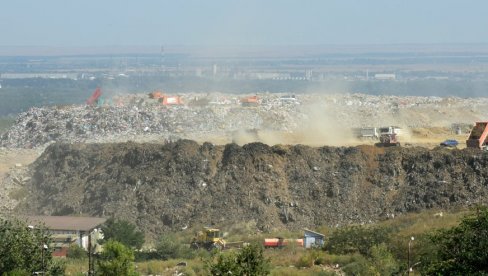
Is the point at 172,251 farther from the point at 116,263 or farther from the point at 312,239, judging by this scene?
the point at 116,263

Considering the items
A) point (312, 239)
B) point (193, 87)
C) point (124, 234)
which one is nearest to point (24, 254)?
point (124, 234)

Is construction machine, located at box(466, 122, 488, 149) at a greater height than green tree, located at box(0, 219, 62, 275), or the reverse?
construction machine, located at box(466, 122, 488, 149)

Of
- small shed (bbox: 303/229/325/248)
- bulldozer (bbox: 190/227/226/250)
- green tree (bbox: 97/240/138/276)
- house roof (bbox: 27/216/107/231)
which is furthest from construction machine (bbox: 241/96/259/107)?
green tree (bbox: 97/240/138/276)

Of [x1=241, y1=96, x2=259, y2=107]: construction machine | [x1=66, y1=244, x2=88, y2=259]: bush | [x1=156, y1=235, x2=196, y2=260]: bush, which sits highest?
[x1=241, y1=96, x2=259, y2=107]: construction machine

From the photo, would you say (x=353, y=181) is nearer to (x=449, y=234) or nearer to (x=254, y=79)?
(x=449, y=234)

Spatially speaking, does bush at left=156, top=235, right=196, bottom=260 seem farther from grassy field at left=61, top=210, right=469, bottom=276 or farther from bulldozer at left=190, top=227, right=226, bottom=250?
bulldozer at left=190, top=227, right=226, bottom=250

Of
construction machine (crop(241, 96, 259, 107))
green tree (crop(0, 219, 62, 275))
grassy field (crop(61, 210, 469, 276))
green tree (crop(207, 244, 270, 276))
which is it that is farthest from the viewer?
construction machine (crop(241, 96, 259, 107))
